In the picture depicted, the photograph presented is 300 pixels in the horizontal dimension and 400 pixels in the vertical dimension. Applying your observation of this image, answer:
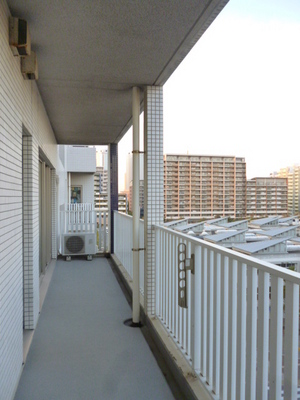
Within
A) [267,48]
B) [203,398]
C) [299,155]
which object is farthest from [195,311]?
[267,48]

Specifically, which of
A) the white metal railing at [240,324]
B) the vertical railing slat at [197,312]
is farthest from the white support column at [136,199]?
the vertical railing slat at [197,312]

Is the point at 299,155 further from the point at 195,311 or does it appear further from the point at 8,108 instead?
the point at 8,108

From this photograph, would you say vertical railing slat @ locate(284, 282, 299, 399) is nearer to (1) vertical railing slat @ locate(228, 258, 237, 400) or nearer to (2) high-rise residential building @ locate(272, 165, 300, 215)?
(1) vertical railing slat @ locate(228, 258, 237, 400)

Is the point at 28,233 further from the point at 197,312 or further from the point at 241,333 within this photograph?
the point at 241,333

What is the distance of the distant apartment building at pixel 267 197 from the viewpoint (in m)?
1.93

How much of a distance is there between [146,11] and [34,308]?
2.57m

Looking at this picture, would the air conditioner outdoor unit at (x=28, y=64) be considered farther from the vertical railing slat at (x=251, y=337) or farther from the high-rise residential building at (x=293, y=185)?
the vertical railing slat at (x=251, y=337)

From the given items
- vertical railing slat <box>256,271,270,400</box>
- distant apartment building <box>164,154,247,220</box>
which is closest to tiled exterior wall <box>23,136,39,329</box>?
distant apartment building <box>164,154,247,220</box>

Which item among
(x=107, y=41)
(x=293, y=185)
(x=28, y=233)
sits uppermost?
(x=107, y=41)

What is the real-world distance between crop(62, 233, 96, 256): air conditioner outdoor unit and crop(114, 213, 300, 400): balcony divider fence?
437 cm

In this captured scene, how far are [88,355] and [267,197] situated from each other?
175 cm

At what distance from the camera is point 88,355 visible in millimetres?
2641

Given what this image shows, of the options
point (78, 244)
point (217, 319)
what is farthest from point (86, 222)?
point (217, 319)

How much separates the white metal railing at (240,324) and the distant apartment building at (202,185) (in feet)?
1.69
